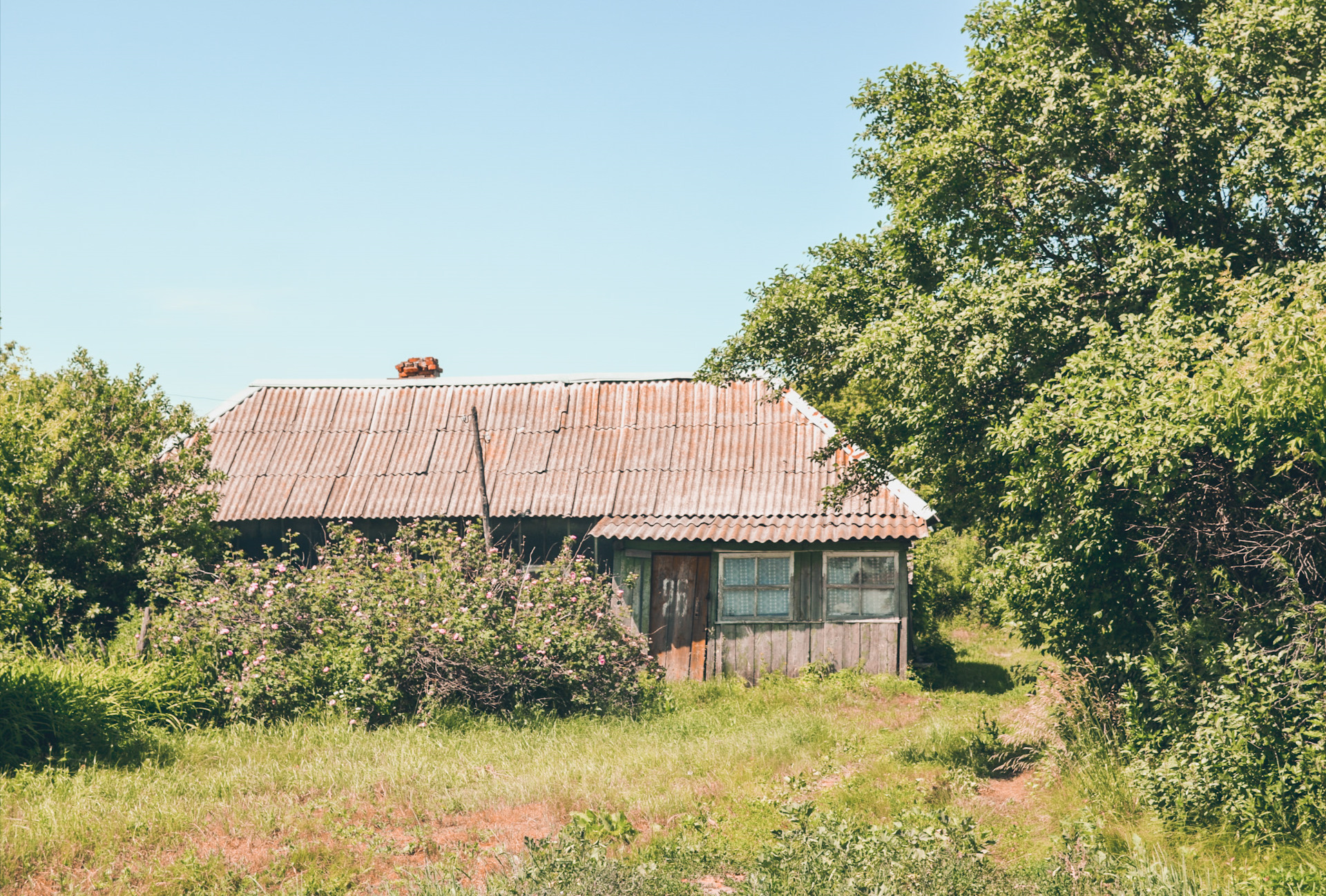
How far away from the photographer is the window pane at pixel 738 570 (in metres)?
16.2

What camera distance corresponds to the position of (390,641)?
11742 mm

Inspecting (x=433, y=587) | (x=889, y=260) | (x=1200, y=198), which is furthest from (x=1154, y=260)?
(x=433, y=587)

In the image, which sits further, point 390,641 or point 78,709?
point 390,641

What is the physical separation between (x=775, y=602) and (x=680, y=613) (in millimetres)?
1580

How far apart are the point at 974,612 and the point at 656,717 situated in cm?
1284

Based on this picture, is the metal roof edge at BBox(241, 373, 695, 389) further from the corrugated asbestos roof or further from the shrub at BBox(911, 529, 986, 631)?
the shrub at BBox(911, 529, 986, 631)

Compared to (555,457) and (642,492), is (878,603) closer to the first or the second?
(642,492)

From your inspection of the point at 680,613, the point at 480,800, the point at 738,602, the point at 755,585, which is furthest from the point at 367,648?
the point at 755,585

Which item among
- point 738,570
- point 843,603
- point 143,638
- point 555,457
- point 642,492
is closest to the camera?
point 143,638

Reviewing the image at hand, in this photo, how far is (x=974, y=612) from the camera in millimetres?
22844

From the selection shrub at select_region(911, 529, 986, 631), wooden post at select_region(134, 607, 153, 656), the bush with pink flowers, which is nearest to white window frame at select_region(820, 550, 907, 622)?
shrub at select_region(911, 529, 986, 631)

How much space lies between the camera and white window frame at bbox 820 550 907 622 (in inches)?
629

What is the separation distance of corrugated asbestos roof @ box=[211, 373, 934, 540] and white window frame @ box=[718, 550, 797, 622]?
0.48 metres

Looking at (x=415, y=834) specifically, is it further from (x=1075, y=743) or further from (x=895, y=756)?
(x=1075, y=743)
